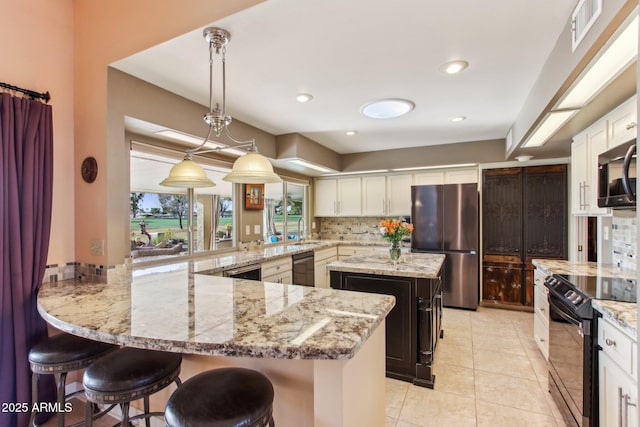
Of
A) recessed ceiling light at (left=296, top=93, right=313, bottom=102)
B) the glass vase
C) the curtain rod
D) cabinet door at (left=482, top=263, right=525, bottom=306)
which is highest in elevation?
recessed ceiling light at (left=296, top=93, right=313, bottom=102)

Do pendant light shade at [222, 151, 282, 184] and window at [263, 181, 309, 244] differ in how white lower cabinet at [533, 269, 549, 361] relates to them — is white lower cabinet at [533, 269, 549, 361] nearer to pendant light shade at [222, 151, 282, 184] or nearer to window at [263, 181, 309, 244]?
pendant light shade at [222, 151, 282, 184]

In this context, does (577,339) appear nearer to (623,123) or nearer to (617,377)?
(617,377)

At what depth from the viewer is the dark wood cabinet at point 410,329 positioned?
2.44 metres

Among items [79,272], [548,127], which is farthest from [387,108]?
[79,272]

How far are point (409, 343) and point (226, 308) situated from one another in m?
1.75

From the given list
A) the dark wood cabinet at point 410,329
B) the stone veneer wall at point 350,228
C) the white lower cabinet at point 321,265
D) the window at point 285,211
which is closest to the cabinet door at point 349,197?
the stone veneer wall at point 350,228

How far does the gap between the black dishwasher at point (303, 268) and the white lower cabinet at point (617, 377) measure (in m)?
3.08

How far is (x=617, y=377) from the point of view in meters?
1.42

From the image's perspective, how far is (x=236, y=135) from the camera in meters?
3.28

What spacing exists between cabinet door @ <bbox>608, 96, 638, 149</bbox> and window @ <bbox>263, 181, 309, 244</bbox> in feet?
12.6

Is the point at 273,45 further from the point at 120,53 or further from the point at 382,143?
the point at 382,143

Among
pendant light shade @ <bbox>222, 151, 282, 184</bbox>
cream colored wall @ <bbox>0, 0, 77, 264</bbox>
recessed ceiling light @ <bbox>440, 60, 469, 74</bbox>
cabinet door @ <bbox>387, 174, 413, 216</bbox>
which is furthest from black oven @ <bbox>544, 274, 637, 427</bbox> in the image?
cream colored wall @ <bbox>0, 0, 77, 264</bbox>

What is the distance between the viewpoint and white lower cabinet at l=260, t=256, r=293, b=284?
11.3 feet

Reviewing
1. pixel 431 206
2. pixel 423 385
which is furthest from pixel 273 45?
pixel 431 206
